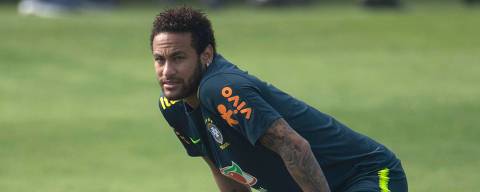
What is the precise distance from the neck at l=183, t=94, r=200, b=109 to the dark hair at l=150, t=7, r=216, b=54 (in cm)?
24

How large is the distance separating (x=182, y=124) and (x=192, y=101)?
41cm

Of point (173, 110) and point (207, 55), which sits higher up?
point (207, 55)

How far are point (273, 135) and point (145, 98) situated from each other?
11521 millimetres

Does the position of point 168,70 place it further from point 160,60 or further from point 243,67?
point 243,67

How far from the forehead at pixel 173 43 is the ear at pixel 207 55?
0.30 ft

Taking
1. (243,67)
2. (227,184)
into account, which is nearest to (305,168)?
(227,184)

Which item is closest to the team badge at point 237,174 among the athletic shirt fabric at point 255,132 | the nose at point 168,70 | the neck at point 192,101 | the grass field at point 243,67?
the athletic shirt fabric at point 255,132

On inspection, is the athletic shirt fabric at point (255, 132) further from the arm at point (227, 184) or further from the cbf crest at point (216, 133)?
the arm at point (227, 184)

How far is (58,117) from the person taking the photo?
15891 millimetres

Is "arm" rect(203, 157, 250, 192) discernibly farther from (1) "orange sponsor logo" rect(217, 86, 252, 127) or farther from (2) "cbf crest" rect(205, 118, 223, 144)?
(1) "orange sponsor logo" rect(217, 86, 252, 127)

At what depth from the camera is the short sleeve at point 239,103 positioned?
5.61m

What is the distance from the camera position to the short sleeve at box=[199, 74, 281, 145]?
18.4ft

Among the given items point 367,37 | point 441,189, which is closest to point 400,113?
point 441,189

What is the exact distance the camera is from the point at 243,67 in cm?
1934
